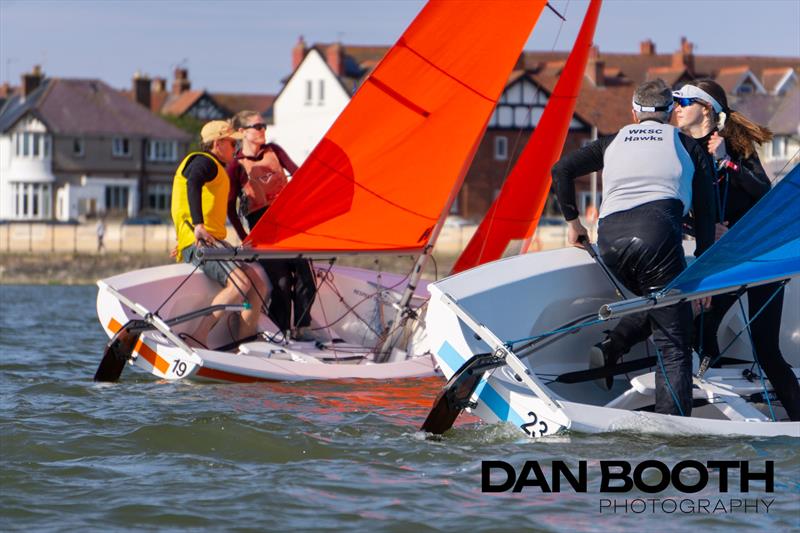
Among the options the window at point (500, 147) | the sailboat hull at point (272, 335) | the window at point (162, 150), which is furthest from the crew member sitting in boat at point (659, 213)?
the window at point (162, 150)

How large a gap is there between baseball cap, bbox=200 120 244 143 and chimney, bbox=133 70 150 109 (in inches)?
2381

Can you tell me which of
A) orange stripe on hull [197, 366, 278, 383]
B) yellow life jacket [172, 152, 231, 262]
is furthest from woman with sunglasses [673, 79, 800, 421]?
yellow life jacket [172, 152, 231, 262]

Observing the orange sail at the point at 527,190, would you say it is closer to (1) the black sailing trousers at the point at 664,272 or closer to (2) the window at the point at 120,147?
(1) the black sailing trousers at the point at 664,272

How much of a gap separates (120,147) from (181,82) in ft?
63.1

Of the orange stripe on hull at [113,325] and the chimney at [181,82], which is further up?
the chimney at [181,82]

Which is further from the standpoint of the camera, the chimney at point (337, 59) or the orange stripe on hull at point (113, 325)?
the chimney at point (337, 59)

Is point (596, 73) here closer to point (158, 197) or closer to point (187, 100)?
point (158, 197)

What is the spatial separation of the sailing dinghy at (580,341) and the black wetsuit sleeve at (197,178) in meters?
2.78

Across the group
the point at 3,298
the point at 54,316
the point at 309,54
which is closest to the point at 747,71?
the point at 309,54

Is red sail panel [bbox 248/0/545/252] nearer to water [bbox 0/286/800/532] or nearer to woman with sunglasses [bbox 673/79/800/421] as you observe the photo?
water [bbox 0/286/800/532]

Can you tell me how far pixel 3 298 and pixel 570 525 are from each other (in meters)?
24.6

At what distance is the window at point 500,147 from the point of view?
193 feet

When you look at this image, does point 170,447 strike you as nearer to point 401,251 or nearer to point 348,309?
point 401,251

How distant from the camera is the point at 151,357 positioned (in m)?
8.95
